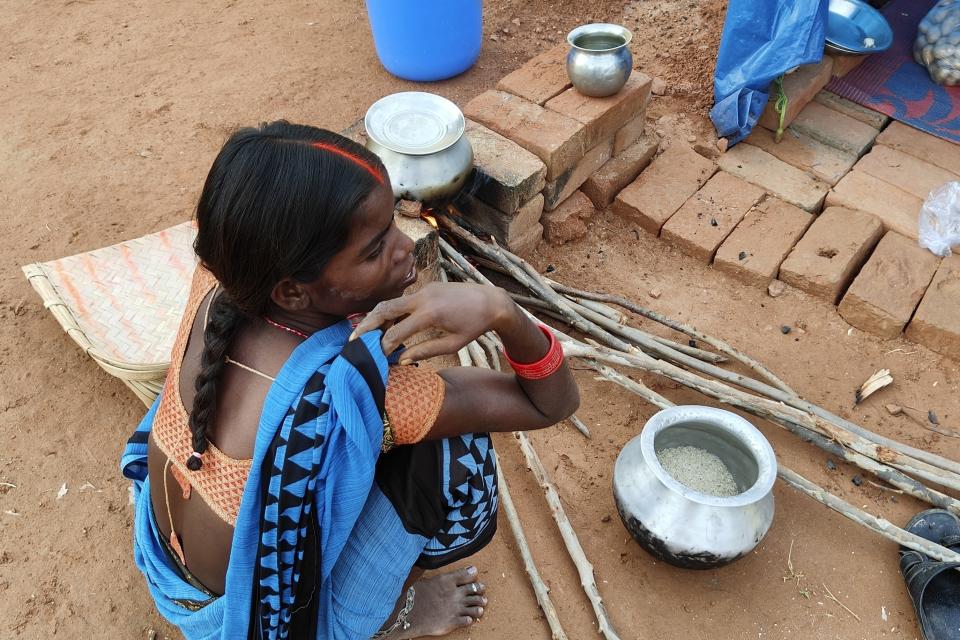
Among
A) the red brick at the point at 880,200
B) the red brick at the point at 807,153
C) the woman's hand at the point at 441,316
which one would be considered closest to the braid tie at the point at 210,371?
the woman's hand at the point at 441,316

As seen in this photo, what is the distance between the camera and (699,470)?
2355mm

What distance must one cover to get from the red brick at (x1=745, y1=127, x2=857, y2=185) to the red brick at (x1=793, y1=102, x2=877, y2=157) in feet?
0.12

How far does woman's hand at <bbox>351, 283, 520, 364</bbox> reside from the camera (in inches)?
53.4

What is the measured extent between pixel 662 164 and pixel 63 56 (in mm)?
4093

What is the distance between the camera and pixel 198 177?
3.77 m

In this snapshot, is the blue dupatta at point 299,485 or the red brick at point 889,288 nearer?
the blue dupatta at point 299,485

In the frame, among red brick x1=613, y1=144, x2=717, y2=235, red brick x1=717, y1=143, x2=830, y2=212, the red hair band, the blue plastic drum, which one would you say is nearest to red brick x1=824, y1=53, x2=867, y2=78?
red brick x1=717, y1=143, x2=830, y2=212

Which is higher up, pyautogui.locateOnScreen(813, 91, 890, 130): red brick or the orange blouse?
the orange blouse

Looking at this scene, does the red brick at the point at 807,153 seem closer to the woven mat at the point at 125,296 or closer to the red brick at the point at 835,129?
the red brick at the point at 835,129

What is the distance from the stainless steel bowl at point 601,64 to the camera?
3254 millimetres

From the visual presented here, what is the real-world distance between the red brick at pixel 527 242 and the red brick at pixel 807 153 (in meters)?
1.40

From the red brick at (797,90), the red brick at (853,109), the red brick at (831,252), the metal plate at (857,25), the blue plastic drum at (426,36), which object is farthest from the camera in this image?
the metal plate at (857,25)

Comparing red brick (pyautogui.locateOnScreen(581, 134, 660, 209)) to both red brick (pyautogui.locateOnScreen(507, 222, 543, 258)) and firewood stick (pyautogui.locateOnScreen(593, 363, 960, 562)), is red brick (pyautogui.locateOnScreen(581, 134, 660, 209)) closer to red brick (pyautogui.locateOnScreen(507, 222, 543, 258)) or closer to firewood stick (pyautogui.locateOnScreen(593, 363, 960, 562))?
red brick (pyautogui.locateOnScreen(507, 222, 543, 258))

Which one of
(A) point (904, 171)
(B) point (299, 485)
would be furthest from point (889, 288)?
(B) point (299, 485)
